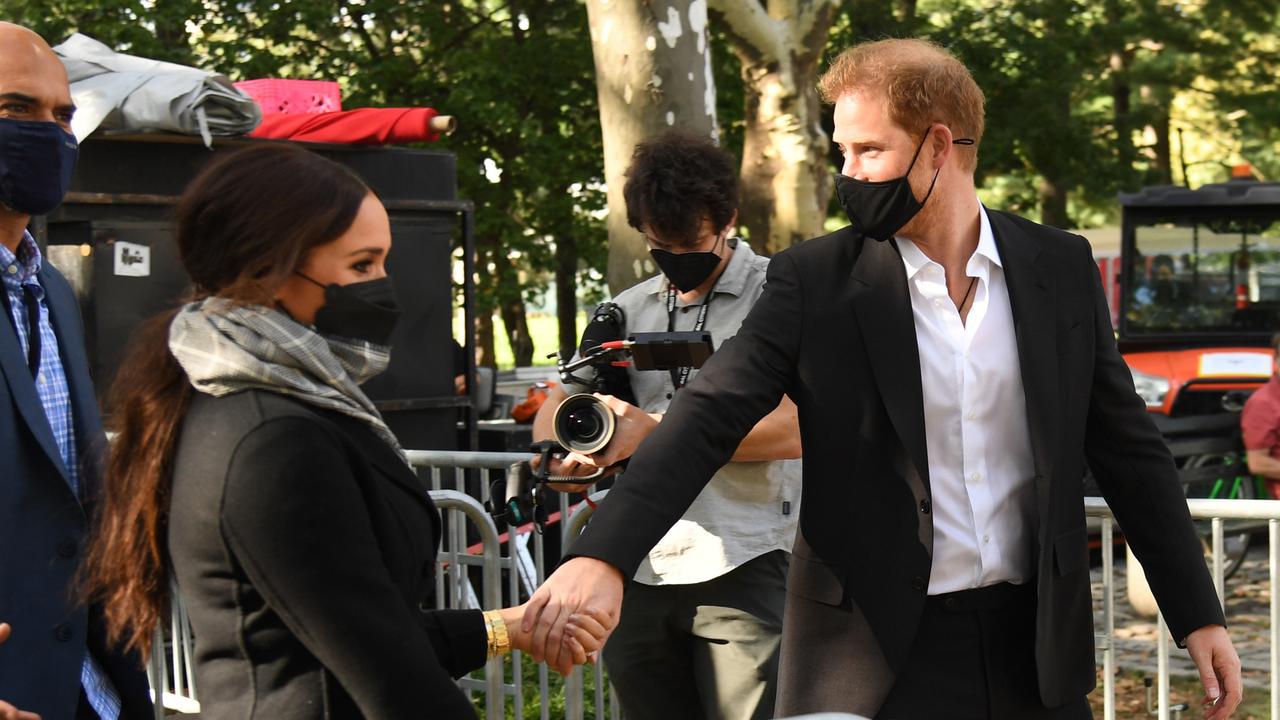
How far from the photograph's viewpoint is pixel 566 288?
65.2 feet

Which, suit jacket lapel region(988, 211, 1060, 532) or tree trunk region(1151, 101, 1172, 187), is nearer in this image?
suit jacket lapel region(988, 211, 1060, 532)

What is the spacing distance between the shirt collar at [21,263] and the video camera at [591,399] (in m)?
1.20

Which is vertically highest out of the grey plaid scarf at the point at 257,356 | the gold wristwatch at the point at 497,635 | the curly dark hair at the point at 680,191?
the curly dark hair at the point at 680,191

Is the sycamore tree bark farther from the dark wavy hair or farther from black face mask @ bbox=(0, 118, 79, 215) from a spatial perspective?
the dark wavy hair

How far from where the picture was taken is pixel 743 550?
138 inches

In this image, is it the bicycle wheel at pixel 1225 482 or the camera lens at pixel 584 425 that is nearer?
the camera lens at pixel 584 425

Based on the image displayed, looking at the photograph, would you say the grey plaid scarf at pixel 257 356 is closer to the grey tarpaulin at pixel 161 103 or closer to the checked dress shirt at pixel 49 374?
the checked dress shirt at pixel 49 374

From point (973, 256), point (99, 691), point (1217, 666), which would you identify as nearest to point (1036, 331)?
point (973, 256)

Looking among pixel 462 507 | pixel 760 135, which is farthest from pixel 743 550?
pixel 760 135

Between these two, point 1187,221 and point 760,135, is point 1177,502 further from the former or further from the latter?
point 1187,221

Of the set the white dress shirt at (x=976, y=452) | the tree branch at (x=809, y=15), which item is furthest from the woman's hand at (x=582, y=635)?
the tree branch at (x=809, y=15)

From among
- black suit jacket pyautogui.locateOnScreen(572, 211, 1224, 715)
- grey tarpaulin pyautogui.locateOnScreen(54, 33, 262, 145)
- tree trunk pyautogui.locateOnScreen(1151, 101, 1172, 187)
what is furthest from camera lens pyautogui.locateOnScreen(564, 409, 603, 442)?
tree trunk pyautogui.locateOnScreen(1151, 101, 1172, 187)

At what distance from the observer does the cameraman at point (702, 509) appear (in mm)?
3479

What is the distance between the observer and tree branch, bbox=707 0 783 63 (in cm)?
869
